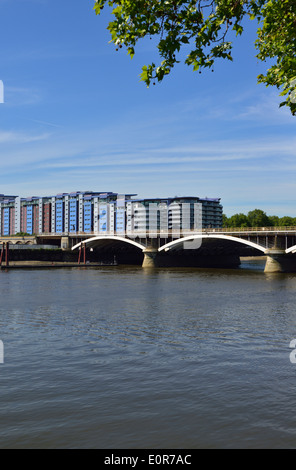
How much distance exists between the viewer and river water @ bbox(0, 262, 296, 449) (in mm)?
9258

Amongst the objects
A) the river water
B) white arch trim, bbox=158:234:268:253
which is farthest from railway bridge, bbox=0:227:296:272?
the river water

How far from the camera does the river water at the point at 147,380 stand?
9.26m

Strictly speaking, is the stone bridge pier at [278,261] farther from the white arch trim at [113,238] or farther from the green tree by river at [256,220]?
the green tree by river at [256,220]

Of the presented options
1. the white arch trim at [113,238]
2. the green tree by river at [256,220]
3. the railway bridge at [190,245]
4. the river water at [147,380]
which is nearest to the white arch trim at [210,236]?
the railway bridge at [190,245]

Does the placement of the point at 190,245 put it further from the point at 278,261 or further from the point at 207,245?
the point at 278,261

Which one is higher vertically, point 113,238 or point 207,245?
point 113,238

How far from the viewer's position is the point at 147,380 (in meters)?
12.8

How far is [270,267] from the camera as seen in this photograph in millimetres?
65312

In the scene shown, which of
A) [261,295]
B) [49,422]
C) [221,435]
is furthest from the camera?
[261,295]

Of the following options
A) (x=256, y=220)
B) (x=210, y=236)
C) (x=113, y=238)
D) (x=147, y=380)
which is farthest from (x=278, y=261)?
(x=256, y=220)
